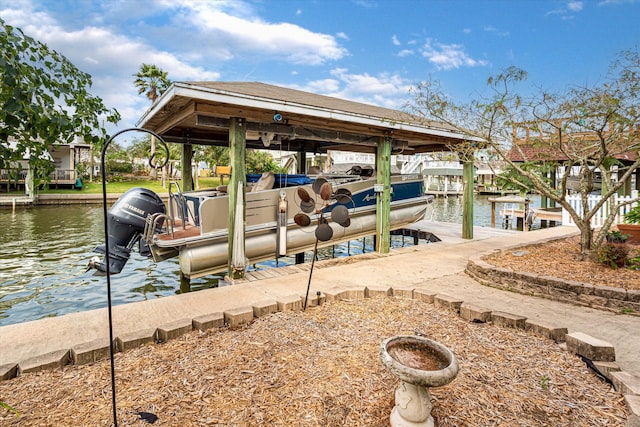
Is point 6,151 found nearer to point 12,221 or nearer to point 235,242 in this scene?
point 235,242

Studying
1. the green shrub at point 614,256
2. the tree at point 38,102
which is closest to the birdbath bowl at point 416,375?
the tree at point 38,102

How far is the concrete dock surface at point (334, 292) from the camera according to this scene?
3.02m

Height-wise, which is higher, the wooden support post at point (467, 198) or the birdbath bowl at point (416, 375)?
the wooden support post at point (467, 198)

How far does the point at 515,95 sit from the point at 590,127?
1.14 m

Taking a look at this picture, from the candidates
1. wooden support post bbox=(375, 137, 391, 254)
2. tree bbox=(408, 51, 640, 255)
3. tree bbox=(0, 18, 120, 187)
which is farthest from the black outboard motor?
tree bbox=(408, 51, 640, 255)

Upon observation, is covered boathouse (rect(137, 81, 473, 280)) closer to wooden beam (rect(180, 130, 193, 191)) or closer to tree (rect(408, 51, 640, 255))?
wooden beam (rect(180, 130, 193, 191))

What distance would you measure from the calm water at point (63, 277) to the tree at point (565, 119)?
18.3 feet

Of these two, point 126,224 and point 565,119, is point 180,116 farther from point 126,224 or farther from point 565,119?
point 565,119

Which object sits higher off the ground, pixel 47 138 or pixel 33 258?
pixel 47 138

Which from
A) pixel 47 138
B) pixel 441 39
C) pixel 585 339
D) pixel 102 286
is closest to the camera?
pixel 47 138

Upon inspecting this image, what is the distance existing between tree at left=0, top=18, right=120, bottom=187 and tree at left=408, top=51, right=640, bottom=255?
216 inches

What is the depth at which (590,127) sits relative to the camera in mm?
4945

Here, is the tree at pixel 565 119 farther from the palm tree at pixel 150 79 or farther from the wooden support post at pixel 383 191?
the palm tree at pixel 150 79

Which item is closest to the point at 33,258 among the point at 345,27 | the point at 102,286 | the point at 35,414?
the point at 102,286
